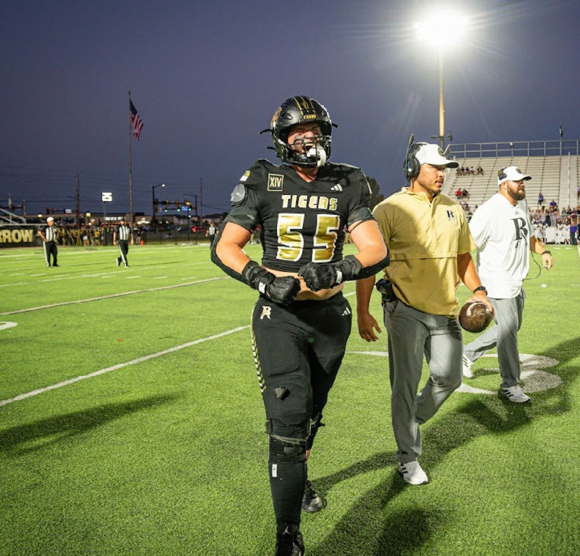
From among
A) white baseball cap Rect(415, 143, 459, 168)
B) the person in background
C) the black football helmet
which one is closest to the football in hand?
the person in background

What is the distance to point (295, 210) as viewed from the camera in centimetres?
308

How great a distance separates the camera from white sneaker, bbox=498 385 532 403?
5363mm

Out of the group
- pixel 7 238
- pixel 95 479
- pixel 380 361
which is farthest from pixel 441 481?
pixel 7 238

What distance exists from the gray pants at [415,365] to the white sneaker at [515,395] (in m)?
1.79

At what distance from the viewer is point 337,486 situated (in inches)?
147

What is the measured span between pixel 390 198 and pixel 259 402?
2.37 metres

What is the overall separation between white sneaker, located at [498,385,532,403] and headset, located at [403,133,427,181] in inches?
94.8

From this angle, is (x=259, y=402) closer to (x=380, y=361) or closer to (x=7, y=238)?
(x=380, y=361)

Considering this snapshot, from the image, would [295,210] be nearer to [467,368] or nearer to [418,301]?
[418,301]

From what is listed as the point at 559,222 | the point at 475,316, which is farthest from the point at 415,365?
the point at 559,222

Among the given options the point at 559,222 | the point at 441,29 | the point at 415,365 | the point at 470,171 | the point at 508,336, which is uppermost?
the point at 441,29

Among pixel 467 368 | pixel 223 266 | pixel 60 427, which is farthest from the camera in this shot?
pixel 467 368

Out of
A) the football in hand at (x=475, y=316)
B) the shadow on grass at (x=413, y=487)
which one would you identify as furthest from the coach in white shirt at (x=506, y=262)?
the football in hand at (x=475, y=316)

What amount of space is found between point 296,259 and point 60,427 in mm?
2848
